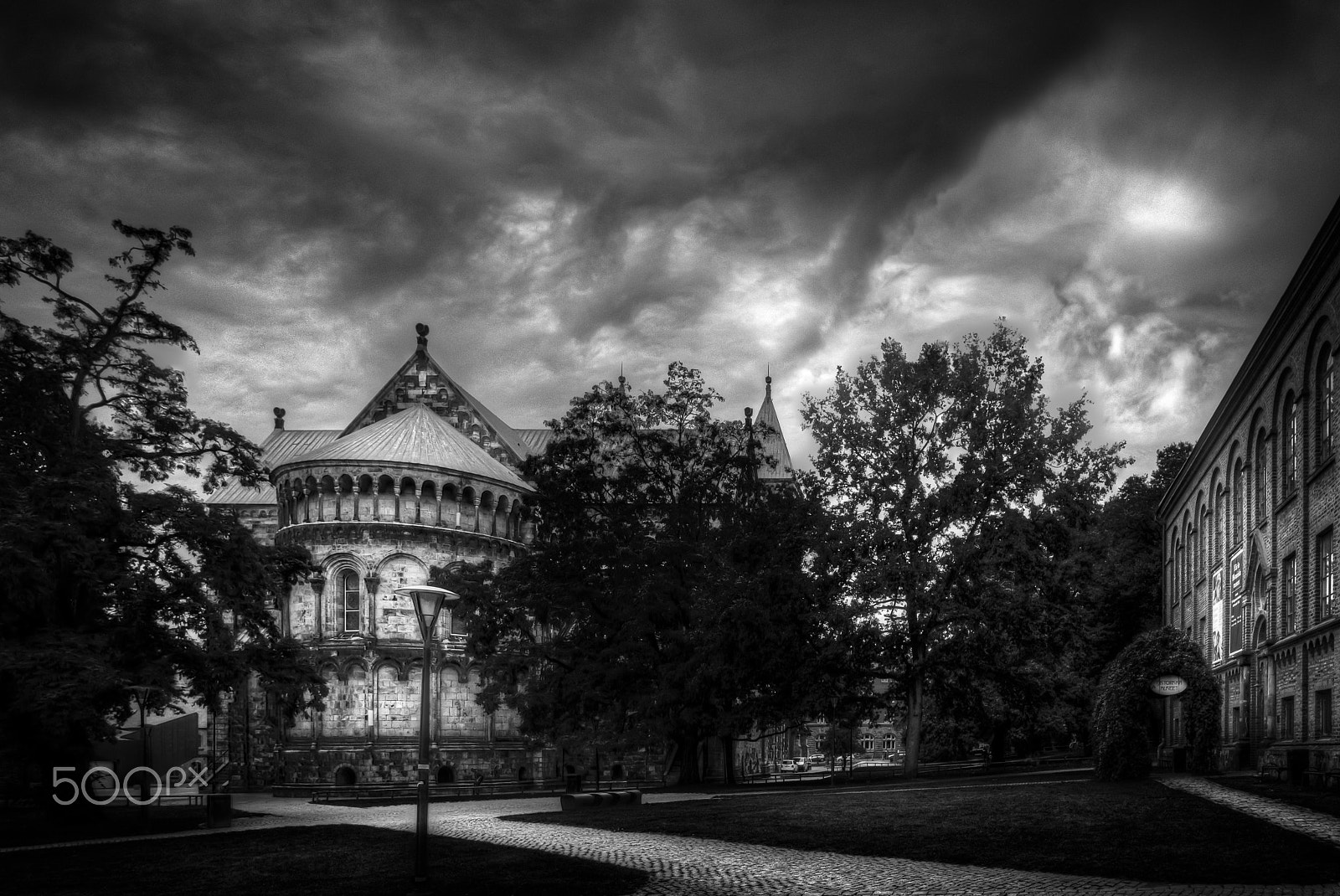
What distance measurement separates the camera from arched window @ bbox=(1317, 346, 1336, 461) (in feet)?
78.8

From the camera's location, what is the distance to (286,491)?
4884cm

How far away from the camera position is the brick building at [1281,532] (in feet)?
76.8

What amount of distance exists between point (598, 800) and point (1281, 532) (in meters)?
17.6

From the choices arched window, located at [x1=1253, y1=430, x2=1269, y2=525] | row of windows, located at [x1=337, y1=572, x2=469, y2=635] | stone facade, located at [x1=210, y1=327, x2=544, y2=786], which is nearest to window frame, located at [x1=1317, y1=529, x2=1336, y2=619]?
arched window, located at [x1=1253, y1=430, x2=1269, y2=525]

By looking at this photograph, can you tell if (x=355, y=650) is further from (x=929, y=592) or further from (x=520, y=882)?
(x=520, y=882)

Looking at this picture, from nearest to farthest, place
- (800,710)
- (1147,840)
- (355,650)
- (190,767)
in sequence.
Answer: (1147,840), (800,710), (190,767), (355,650)

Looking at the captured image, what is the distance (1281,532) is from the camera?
2750cm

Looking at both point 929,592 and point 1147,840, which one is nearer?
point 1147,840

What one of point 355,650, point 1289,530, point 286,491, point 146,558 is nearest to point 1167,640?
point 1289,530

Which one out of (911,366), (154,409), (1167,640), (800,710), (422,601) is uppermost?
(911,366)

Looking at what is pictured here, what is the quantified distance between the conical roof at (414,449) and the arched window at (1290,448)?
3229 centimetres

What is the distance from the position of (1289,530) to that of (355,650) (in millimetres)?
34860

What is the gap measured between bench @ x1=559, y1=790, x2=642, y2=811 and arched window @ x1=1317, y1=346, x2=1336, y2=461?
16779mm

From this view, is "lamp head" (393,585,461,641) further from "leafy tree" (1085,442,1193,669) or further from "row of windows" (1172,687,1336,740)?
"leafy tree" (1085,442,1193,669)
